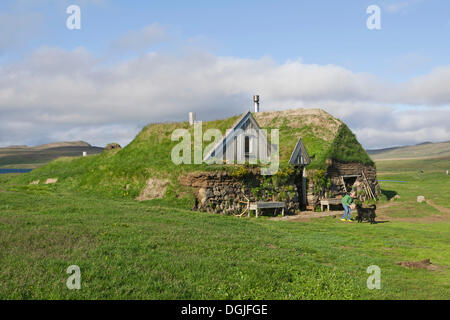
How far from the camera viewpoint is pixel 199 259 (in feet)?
33.9

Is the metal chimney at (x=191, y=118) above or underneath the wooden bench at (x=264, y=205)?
above

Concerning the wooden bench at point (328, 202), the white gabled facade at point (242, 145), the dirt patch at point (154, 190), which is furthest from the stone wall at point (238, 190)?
the white gabled facade at point (242, 145)

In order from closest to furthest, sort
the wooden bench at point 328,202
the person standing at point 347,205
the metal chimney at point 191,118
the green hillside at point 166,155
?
the person standing at point 347,205 → the green hillside at point 166,155 → the wooden bench at point 328,202 → the metal chimney at point 191,118

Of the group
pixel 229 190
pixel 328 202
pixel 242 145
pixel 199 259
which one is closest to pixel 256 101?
pixel 242 145

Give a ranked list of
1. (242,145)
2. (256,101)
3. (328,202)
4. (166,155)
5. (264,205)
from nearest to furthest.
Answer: (264,205)
(242,145)
(328,202)
(166,155)
(256,101)

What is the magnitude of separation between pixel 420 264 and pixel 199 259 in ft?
25.0

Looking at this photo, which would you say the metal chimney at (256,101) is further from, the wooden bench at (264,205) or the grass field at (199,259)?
the grass field at (199,259)

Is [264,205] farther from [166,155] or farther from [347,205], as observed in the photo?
[166,155]

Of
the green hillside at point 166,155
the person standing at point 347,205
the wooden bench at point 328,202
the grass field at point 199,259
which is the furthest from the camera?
the wooden bench at point 328,202

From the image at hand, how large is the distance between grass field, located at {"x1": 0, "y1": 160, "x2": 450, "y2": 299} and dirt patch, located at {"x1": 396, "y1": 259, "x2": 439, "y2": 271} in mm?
218

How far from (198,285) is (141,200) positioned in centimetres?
1981

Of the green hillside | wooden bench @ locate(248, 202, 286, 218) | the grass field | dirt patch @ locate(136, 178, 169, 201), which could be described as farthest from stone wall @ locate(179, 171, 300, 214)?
the grass field

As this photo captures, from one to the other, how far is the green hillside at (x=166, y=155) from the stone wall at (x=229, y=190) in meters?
0.81

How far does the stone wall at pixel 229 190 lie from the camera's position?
25.2 metres
